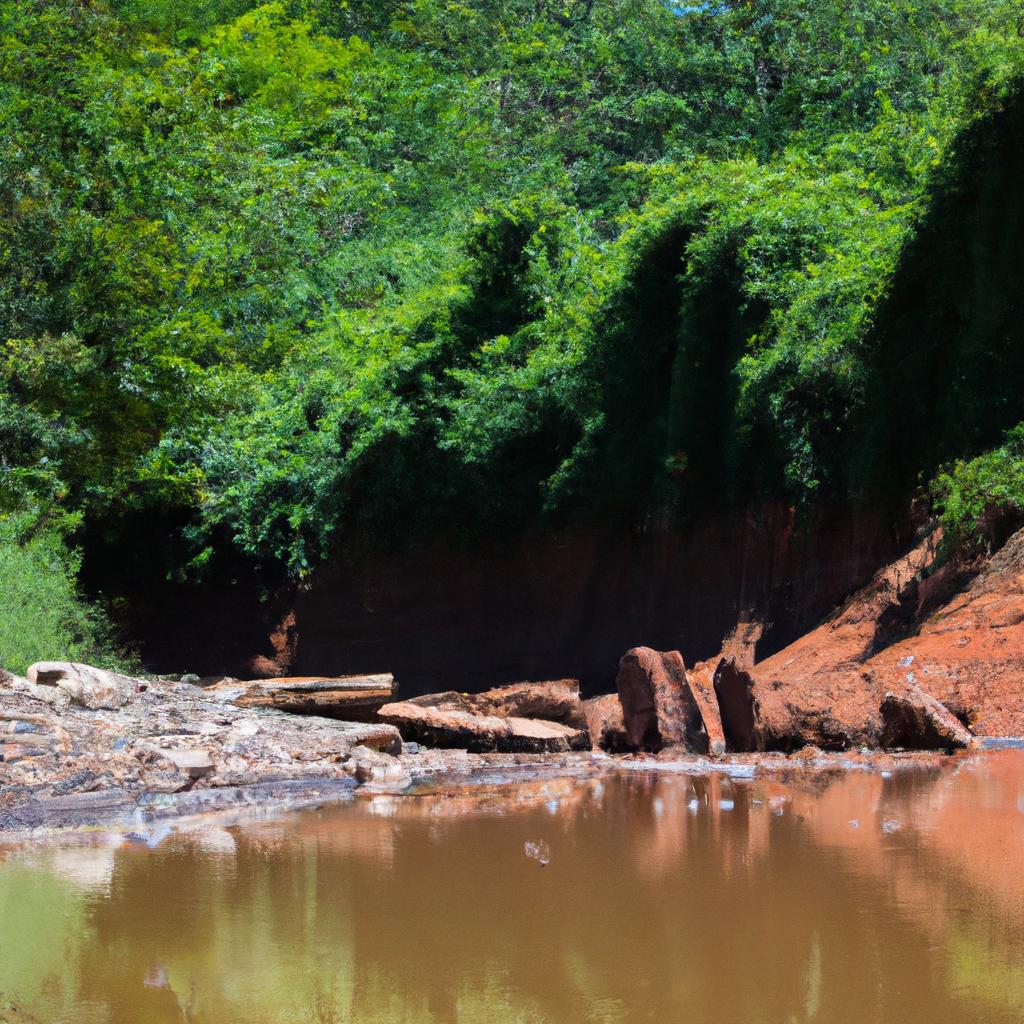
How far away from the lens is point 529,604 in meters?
21.8

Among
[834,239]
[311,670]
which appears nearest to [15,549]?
[311,670]

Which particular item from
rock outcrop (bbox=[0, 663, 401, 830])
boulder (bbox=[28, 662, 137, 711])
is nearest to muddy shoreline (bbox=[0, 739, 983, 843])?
rock outcrop (bbox=[0, 663, 401, 830])

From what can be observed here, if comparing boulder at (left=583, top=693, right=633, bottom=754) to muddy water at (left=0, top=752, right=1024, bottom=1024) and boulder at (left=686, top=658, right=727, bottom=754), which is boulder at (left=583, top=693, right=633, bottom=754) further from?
muddy water at (left=0, top=752, right=1024, bottom=1024)

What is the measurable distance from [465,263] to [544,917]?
20.1m

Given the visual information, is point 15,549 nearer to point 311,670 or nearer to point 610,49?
point 311,670

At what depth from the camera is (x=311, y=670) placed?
23891 millimetres

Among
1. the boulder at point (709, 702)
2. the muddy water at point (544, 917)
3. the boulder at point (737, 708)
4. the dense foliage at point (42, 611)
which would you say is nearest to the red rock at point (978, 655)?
the boulder at point (737, 708)

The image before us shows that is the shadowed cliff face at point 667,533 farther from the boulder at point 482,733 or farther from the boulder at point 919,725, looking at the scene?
the boulder at point 482,733

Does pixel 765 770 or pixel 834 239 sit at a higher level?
pixel 834 239

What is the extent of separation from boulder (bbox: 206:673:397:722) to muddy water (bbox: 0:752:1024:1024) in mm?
6412

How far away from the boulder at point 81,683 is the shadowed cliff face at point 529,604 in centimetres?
805

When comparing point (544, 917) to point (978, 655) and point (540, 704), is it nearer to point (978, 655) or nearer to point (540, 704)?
point (978, 655)

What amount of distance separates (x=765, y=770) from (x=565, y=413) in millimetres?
11931

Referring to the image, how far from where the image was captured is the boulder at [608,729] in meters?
12.0
